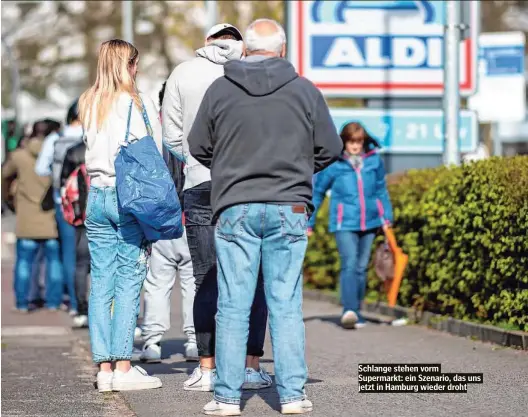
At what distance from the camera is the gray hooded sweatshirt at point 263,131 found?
271 inches

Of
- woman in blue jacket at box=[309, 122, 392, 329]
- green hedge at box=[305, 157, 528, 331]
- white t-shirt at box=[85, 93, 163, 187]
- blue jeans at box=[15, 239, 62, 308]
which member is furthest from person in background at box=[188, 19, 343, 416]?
blue jeans at box=[15, 239, 62, 308]

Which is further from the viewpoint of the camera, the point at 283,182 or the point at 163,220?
the point at 163,220

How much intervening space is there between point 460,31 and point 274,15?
77.5 feet

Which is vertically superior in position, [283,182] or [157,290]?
[283,182]

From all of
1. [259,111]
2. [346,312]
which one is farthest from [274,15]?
[259,111]

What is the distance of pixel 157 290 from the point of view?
9773 mm

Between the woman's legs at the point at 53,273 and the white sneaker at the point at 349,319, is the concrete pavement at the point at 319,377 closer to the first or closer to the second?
the white sneaker at the point at 349,319

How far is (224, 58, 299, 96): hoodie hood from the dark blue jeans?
107 centimetres

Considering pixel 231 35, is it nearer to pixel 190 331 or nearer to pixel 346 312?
pixel 190 331

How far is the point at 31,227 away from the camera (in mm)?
14906

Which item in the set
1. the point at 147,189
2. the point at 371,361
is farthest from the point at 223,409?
the point at 371,361

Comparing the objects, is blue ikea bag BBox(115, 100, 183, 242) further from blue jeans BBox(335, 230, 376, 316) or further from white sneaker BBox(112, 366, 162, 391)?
blue jeans BBox(335, 230, 376, 316)

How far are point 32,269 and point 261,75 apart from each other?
8832 millimetres

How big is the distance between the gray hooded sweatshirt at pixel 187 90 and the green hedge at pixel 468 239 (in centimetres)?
285
